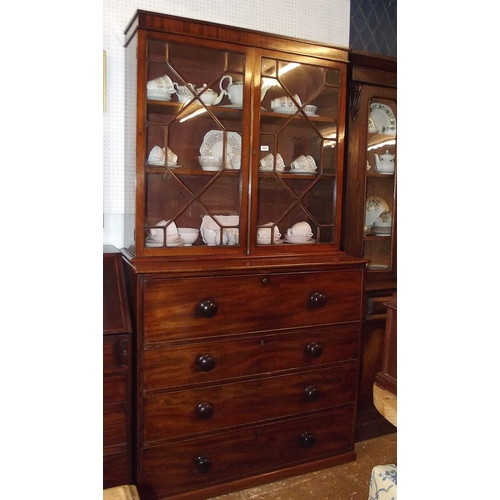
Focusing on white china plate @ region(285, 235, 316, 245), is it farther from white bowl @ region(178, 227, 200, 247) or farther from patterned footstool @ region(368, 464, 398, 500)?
patterned footstool @ region(368, 464, 398, 500)

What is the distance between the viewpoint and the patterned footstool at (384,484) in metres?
1.17

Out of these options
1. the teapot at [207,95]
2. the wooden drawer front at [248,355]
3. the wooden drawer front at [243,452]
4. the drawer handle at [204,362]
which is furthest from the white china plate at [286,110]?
the wooden drawer front at [243,452]

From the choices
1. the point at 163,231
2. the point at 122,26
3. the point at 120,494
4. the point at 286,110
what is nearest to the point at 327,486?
the point at 163,231

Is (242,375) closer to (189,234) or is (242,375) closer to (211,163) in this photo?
(189,234)

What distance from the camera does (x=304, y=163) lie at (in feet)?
7.68

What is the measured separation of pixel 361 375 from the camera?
2553mm

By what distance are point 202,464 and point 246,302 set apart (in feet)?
2.25

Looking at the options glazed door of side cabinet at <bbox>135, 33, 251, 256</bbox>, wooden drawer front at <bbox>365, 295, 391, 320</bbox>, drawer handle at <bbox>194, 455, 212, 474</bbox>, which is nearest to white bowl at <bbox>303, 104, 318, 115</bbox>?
glazed door of side cabinet at <bbox>135, 33, 251, 256</bbox>

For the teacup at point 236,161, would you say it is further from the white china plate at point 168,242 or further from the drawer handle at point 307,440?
the drawer handle at point 307,440

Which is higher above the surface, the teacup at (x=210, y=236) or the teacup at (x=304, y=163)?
the teacup at (x=304, y=163)

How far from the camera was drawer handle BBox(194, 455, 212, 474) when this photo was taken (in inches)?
78.7

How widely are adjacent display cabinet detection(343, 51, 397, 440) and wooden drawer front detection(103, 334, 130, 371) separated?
1.24 m

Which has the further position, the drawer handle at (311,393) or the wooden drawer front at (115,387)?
the drawer handle at (311,393)

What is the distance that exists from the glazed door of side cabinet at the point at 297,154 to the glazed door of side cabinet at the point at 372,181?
0.53 feet
